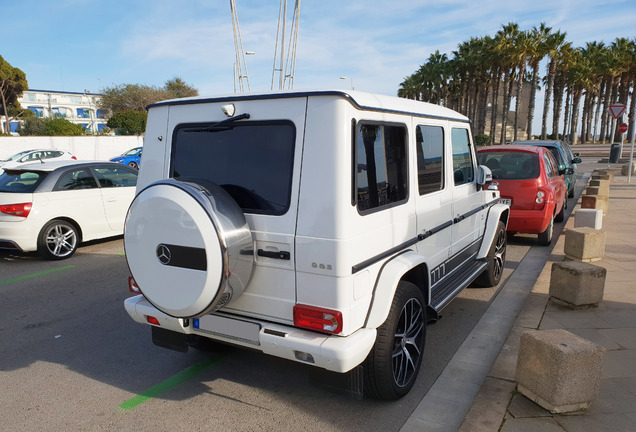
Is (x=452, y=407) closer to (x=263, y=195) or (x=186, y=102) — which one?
(x=263, y=195)

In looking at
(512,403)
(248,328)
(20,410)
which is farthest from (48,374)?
(512,403)

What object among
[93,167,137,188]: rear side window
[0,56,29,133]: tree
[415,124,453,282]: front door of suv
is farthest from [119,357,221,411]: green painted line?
[0,56,29,133]: tree

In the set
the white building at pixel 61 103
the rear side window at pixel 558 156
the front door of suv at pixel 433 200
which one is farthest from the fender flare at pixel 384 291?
the white building at pixel 61 103

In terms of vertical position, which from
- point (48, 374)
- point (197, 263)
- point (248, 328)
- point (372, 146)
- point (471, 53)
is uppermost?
point (471, 53)

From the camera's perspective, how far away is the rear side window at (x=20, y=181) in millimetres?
7352

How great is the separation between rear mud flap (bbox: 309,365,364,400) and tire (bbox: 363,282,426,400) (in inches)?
7.0

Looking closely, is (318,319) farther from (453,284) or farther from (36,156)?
(36,156)

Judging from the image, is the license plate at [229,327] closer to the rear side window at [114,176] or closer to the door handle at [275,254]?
the door handle at [275,254]

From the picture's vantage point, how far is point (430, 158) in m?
3.94

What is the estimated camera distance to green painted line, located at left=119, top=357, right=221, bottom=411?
344 centimetres

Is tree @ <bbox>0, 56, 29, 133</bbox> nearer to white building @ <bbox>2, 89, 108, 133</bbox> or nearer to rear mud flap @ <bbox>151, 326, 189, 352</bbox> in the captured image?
white building @ <bbox>2, 89, 108, 133</bbox>

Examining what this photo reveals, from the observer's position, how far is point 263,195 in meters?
3.04

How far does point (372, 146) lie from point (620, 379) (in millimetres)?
2596

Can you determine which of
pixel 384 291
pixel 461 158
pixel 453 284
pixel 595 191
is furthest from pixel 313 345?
pixel 595 191
